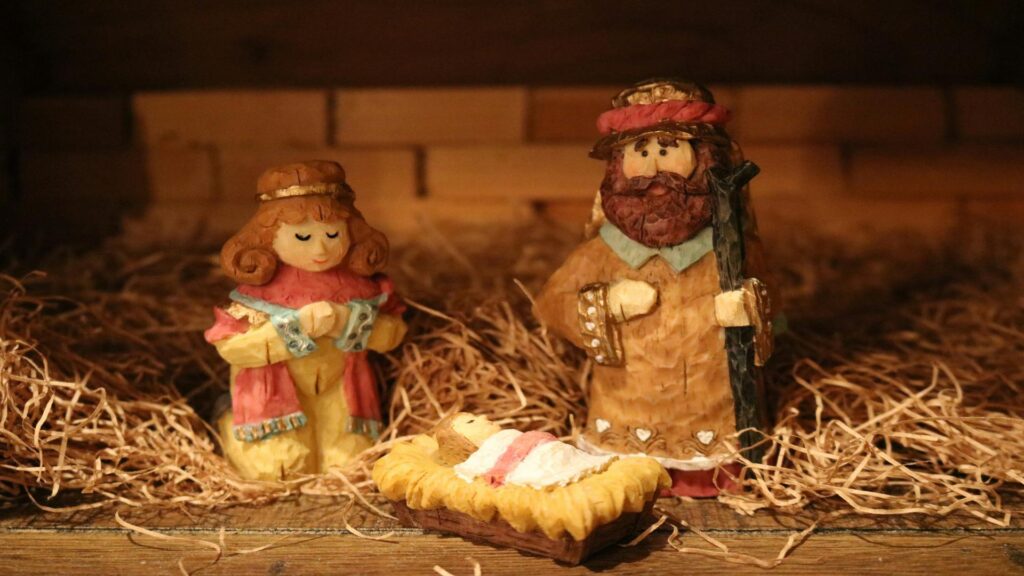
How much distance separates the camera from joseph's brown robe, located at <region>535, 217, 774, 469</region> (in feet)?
5.80

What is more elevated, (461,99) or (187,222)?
(461,99)

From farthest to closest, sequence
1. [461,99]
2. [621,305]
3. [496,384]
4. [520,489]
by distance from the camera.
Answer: [461,99] < [496,384] < [621,305] < [520,489]

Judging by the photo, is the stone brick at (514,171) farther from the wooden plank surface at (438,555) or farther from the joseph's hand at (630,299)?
the wooden plank surface at (438,555)

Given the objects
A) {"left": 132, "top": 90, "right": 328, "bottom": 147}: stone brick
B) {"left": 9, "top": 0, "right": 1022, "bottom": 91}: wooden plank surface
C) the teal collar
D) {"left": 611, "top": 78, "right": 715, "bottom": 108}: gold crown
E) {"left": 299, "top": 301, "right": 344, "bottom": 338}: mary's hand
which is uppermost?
{"left": 9, "top": 0, "right": 1022, "bottom": 91}: wooden plank surface

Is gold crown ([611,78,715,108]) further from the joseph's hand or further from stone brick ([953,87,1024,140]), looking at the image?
stone brick ([953,87,1024,140])

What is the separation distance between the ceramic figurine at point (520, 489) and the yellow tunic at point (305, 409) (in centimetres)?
25

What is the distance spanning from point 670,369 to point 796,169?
4.30 feet

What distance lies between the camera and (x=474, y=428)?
1.67 metres

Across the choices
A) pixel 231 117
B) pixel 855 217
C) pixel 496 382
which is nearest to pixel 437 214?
pixel 231 117

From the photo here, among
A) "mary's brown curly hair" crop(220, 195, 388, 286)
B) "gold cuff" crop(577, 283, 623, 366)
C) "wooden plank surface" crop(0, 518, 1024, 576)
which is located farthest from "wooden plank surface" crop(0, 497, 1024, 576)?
"mary's brown curly hair" crop(220, 195, 388, 286)

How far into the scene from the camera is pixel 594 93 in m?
2.84

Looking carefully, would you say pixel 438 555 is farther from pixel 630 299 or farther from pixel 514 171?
pixel 514 171

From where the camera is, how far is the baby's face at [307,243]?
5.88 ft

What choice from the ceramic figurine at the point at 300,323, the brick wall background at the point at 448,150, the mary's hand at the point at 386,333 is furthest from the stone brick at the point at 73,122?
the mary's hand at the point at 386,333
